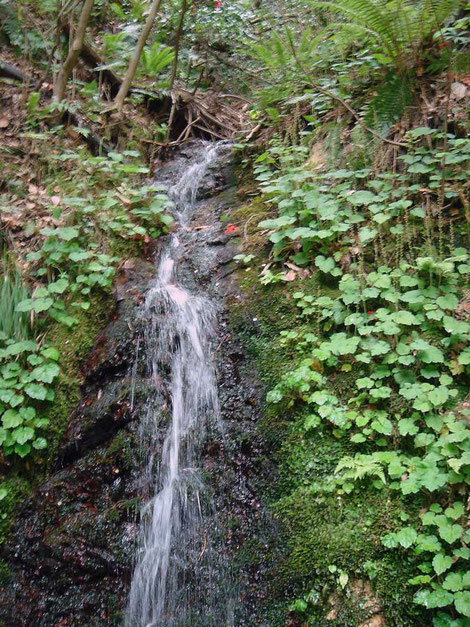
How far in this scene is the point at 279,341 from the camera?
128 inches

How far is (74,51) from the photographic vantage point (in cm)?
527

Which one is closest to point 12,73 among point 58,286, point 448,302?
point 58,286

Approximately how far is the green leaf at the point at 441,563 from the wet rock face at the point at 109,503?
0.93 meters

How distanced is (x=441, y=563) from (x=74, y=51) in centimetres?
605

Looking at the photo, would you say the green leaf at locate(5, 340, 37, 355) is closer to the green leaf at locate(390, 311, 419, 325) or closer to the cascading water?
the cascading water

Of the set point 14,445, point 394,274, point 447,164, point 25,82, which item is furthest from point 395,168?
point 25,82

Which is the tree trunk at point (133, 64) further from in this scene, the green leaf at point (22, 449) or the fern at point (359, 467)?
the fern at point (359, 467)

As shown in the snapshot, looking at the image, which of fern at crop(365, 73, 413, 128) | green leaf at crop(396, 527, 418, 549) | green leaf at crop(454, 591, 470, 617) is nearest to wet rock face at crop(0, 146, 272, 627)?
green leaf at crop(396, 527, 418, 549)

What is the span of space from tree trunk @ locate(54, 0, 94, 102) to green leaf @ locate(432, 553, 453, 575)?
5.87m

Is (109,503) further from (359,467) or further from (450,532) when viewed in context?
(450,532)

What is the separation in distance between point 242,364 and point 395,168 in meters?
1.96

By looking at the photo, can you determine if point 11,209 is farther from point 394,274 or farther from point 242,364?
point 394,274

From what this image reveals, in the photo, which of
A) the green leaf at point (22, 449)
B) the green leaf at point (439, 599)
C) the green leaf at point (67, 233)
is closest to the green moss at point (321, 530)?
the green leaf at point (439, 599)

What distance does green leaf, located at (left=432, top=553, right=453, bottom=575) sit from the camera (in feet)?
6.52
